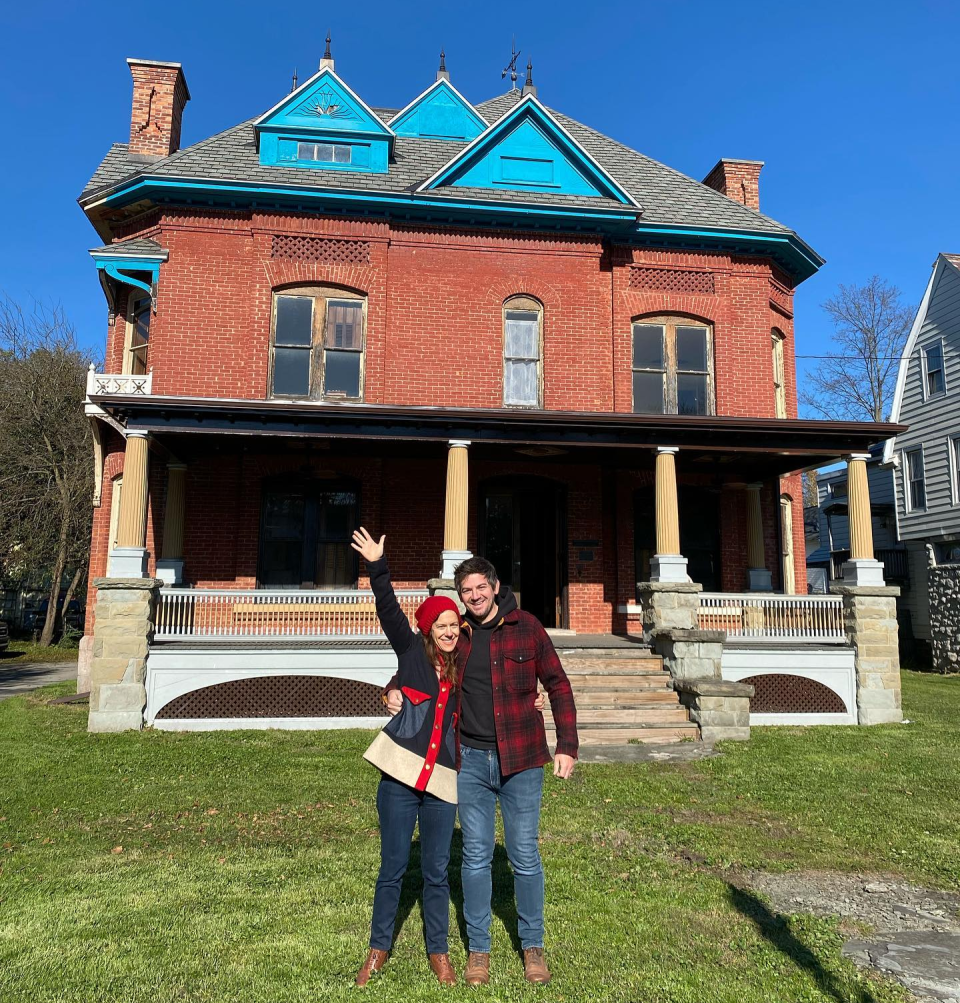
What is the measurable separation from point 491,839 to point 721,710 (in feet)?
21.5

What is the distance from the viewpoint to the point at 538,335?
538 inches

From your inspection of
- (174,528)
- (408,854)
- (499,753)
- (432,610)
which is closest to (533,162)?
(174,528)

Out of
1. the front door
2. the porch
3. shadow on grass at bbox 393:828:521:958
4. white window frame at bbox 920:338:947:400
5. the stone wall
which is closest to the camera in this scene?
shadow on grass at bbox 393:828:521:958

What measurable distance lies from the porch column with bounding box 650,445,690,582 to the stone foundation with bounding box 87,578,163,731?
735cm

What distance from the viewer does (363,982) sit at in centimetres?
342

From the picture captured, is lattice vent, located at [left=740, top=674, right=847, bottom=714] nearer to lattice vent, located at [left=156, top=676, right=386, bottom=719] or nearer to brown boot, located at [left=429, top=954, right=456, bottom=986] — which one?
lattice vent, located at [left=156, top=676, right=386, bottom=719]

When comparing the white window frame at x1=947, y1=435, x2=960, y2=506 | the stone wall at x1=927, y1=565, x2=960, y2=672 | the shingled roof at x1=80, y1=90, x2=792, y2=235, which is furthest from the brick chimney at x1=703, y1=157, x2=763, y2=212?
the stone wall at x1=927, y1=565, x2=960, y2=672

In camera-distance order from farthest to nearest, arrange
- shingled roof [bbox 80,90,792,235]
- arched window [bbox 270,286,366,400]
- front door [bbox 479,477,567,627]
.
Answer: front door [bbox 479,477,567,627] < shingled roof [bbox 80,90,792,235] < arched window [bbox 270,286,366,400]

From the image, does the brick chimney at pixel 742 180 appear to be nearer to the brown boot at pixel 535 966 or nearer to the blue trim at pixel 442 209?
the blue trim at pixel 442 209

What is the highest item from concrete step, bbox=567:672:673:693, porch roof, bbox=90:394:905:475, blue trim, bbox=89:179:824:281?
blue trim, bbox=89:179:824:281

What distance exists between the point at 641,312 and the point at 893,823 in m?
10.2

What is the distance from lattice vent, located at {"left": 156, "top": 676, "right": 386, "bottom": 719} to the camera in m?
9.92

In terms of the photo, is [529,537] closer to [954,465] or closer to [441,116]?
[441,116]

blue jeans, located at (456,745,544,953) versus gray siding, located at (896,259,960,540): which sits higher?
gray siding, located at (896,259,960,540)
